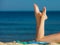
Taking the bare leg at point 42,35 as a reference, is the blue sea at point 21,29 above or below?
above

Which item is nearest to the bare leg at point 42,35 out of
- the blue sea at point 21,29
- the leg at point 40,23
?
the leg at point 40,23

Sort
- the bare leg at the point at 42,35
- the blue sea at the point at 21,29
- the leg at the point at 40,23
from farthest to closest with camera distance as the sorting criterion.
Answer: the blue sea at the point at 21,29 → the leg at the point at 40,23 → the bare leg at the point at 42,35

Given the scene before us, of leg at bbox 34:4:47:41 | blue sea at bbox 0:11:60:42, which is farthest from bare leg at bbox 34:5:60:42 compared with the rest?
blue sea at bbox 0:11:60:42

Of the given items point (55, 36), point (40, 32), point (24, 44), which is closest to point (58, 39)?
point (55, 36)

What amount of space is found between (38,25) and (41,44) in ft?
2.52

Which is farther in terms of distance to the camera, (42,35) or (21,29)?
(21,29)

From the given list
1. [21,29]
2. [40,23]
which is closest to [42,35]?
[40,23]

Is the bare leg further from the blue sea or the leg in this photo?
the blue sea

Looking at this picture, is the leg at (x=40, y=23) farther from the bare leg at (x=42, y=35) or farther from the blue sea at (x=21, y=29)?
the blue sea at (x=21, y=29)

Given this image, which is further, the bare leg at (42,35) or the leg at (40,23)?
the leg at (40,23)

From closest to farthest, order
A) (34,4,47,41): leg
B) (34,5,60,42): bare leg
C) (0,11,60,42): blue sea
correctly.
Result: (34,5,60,42): bare leg
(34,4,47,41): leg
(0,11,60,42): blue sea

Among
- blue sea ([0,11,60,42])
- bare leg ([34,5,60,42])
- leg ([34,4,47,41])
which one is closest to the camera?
bare leg ([34,5,60,42])

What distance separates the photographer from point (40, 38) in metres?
4.08

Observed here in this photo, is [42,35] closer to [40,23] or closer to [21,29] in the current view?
[40,23]
